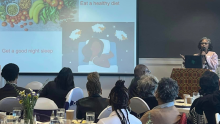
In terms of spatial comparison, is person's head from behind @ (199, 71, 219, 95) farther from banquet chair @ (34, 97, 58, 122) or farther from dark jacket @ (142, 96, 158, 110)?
banquet chair @ (34, 97, 58, 122)

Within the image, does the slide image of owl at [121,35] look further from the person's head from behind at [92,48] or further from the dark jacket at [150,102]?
the dark jacket at [150,102]

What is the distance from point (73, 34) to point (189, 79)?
269 cm

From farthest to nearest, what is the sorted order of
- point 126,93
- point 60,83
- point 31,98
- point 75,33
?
A: point 75,33 < point 60,83 < point 31,98 < point 126,93

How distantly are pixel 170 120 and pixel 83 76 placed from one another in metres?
3.92

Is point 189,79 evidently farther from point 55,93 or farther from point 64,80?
point 55,93

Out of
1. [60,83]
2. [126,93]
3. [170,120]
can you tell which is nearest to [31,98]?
[126,93]

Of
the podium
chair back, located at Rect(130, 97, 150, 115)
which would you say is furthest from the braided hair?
the podium

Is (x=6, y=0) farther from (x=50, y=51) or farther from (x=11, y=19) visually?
(x=50, y=51)

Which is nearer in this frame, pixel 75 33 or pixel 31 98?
pixel 31 98

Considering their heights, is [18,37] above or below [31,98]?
above

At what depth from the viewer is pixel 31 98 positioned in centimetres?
216

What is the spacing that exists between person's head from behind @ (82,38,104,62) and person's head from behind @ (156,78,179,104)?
3.48 m

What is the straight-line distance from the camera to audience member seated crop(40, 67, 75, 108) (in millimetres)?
3637

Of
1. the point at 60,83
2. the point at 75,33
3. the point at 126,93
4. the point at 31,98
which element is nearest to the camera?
the point at 126,93
